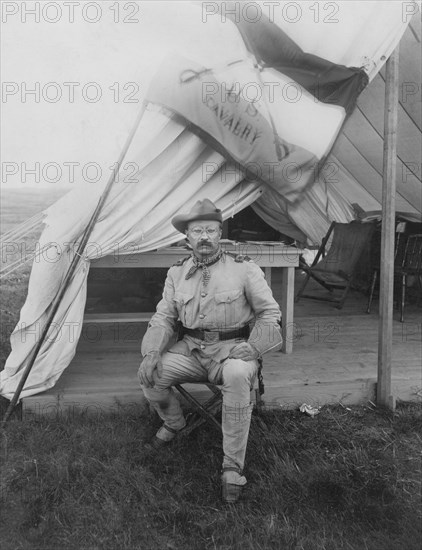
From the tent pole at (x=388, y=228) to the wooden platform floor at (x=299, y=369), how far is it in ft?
0.45

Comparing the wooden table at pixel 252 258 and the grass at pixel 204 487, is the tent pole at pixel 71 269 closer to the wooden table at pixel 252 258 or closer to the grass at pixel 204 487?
the grass at pixel 204 487

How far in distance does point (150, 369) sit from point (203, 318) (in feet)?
1.41

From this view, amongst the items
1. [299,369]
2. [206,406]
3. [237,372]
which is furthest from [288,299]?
[237,372]

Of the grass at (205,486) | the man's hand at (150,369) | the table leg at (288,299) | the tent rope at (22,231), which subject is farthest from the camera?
the tent rope at (22,231)

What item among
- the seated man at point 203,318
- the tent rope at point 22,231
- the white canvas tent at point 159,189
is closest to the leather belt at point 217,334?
the seated man at point 203,318

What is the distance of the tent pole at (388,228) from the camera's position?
3.40m

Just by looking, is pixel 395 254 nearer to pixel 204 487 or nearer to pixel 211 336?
pixel 211 336

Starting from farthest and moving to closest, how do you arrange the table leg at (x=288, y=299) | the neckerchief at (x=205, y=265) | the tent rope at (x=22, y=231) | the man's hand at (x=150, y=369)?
the tent rope at (x=22, y=231), the table leg at (x=288, y=299), the neckerchief at (x=205, y=265), the man's hand at (x=150, y=369)

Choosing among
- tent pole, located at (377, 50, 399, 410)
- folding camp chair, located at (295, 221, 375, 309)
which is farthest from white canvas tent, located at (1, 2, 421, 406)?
folding camp chair, located at (295, 221, 375, 309)

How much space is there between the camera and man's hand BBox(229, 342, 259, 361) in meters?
2.64

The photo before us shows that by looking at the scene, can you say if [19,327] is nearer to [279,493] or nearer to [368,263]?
[279,493]

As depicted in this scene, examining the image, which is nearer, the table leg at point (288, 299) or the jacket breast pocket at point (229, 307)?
the jacket breast pocket at point (229, 307)

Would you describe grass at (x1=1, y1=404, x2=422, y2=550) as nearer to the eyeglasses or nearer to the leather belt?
the leather belt

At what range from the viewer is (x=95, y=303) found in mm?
6371
